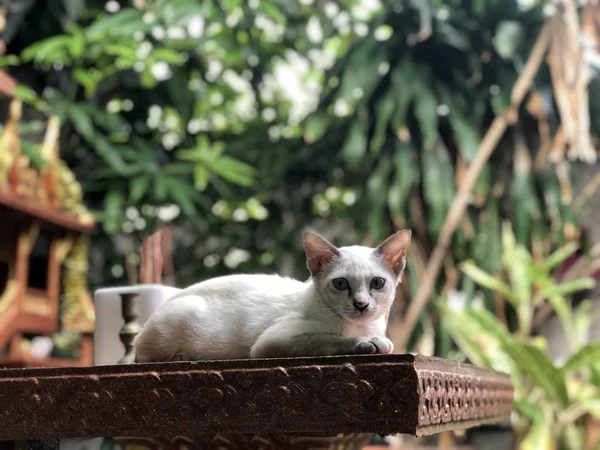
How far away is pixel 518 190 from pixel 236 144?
1.00 meters

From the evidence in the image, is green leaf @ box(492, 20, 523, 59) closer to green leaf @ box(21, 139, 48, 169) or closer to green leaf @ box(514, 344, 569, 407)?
green leaf @ box(514, 344, 569, 407)

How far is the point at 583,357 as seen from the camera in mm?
2271

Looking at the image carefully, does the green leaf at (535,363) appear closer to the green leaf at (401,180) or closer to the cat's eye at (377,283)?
the green leaf at (401,180)

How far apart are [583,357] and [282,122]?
1427 millimetres

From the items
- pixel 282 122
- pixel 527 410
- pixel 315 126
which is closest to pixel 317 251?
pixel 527 410

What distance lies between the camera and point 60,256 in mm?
2305

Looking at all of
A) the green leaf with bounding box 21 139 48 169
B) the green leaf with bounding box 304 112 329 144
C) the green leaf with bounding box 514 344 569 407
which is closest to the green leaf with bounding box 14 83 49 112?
the green leaf with bounding box 21 139 48 169

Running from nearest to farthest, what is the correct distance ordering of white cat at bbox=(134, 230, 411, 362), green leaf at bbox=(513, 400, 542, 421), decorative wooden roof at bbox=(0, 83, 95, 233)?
1. white cat at bbox=(134, 230, 411, 362)
2. decorative wooden roof at bbox=(0, 83, 95, 233)
3. green leaf at bbox=(513, 400, 542, 421)

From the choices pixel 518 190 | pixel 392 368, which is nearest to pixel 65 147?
pixel 518 190

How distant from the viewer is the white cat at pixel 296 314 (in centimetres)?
82

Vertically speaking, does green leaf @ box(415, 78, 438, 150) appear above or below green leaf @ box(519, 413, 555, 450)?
above

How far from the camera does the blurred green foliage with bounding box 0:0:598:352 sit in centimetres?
267

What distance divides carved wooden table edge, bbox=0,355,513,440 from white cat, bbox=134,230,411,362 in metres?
0.06

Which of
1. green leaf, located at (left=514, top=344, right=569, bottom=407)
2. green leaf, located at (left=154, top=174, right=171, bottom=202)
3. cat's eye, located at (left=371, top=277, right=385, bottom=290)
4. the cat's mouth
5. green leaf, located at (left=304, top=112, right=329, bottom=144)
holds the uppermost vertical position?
green leaf, located at (left=304, top=112, right=329, bottom=144)
